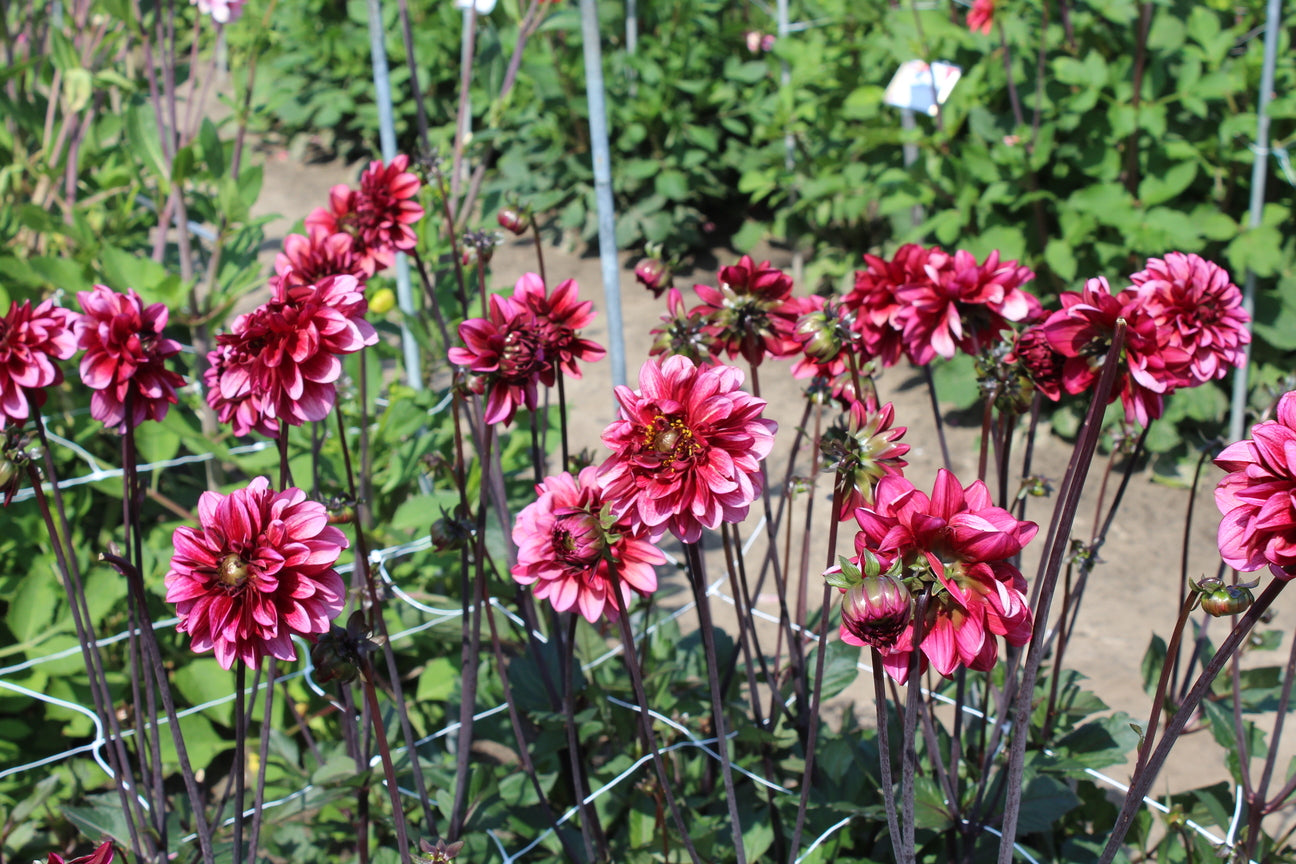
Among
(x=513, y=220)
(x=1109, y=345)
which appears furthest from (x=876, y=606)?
(x=513, y=220)

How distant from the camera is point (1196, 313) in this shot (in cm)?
110

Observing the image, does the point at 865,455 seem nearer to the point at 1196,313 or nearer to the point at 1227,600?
the point at 1227,600

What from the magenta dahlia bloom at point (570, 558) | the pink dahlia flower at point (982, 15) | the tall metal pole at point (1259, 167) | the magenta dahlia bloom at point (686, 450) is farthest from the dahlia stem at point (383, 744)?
the pink dahlia flower at point (982, 15)

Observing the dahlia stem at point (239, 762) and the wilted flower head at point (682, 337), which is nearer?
the dahlia stem at point (239, 762)

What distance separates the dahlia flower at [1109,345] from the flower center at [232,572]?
0.81 metres

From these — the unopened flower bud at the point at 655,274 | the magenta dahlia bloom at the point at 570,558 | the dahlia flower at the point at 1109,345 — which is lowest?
the magenta dahlia bloom at the point at 570,558

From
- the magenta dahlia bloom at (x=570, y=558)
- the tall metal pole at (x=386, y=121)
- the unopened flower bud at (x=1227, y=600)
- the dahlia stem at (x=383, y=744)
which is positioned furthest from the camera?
the tall metal pole at (x=386, y=121)

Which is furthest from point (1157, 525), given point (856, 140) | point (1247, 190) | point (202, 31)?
point (202, 31)

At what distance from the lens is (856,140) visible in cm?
422

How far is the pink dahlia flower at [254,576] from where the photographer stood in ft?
2.85

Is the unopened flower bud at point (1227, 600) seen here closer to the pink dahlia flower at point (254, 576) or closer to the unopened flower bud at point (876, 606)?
the unopened flower bud at point (876, 606)

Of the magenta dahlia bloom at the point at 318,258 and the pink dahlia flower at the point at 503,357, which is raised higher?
the magenta dahlia bloom at the point at 318,258

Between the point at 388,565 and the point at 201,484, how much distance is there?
2.40 ft

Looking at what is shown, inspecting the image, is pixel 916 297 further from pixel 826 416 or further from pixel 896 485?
pixel 826 416
